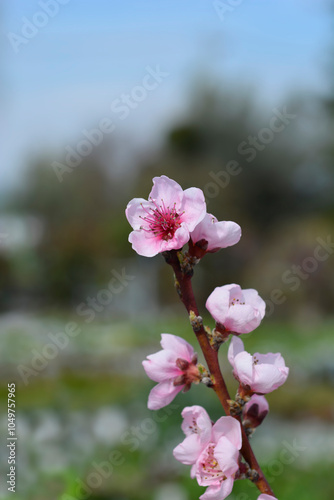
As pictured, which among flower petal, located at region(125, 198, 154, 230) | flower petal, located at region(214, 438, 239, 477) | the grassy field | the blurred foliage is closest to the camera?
flower petal, located at region(214, 438, 239, 477)

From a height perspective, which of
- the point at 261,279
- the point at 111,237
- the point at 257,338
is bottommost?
the point at 257,338

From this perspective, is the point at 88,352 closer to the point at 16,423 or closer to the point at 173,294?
the point at 16,423

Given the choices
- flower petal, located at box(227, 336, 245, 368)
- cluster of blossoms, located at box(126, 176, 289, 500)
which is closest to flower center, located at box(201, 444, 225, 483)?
cluster of blossoms, located at box(126, 176, 289, 500)

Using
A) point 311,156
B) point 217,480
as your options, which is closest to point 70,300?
point 311,156

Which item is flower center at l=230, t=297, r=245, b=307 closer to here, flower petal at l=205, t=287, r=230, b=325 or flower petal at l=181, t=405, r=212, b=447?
flower petal at l=205, t=287, r=230, b=325

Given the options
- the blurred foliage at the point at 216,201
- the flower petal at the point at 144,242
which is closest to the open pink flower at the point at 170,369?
the flower petal at the point at 144,242

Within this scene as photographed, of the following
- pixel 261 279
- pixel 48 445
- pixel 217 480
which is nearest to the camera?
pixel 217 480
